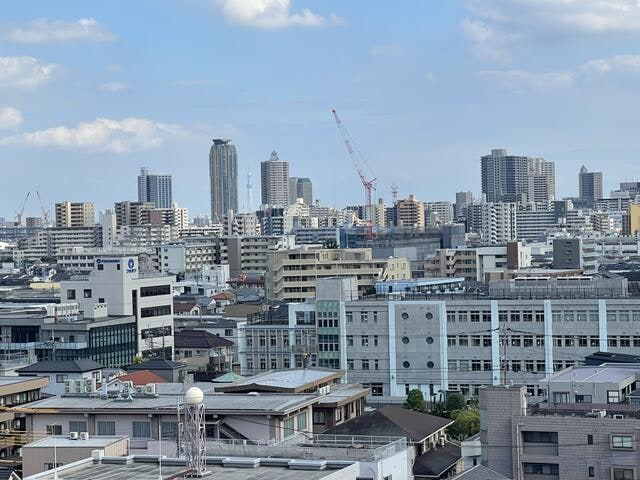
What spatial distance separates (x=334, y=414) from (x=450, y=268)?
4696 centimetres

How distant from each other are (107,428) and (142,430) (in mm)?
522

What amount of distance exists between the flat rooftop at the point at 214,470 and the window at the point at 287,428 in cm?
441

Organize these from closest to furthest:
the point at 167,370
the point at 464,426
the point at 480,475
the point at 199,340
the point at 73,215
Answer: the point at 480,475 → the point at 464,426 → the point at 167,370 → the point at 199,340 → the point at 73,215

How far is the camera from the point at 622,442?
15.5m

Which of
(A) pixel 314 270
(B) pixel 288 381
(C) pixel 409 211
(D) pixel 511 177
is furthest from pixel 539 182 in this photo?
(B) pixel 288 381

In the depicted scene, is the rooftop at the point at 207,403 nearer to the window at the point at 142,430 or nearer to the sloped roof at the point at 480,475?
the window at the point at 142,430

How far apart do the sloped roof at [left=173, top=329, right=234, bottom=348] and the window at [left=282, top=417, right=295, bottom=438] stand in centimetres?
2182

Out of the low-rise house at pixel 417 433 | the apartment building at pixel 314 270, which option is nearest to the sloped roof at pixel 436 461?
the low-rise house at pixel 417 433

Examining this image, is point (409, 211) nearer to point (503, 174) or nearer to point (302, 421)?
point (503, 174)

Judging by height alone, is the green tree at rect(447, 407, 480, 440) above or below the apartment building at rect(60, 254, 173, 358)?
below

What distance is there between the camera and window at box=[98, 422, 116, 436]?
1758cm

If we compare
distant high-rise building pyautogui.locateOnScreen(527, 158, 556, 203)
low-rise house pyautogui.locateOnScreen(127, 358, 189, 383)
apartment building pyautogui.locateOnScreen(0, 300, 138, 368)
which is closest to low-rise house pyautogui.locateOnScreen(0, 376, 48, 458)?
low-rise house pyautogui.locateOnScreen(127, 358, 189, 383)

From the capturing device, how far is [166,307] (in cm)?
4038

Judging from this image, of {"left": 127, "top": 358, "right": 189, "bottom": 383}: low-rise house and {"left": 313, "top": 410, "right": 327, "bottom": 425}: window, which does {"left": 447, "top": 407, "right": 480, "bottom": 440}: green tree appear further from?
{"left": 127, "top": 358, "right": 189, "bottom": 383}: low-rise house
